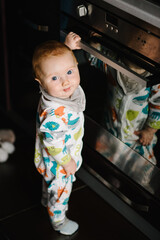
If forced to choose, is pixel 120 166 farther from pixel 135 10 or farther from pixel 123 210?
pixel 135 10

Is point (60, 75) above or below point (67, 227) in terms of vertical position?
above

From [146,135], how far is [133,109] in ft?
0.30

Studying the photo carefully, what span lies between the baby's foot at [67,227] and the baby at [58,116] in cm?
9

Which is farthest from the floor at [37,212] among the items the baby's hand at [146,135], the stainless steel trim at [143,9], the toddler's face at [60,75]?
the stainless steel trim at [143,9]

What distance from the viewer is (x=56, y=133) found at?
1.13m

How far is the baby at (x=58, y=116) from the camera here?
1059 millimetres

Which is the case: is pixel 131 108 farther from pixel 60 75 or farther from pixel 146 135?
pixel 60 75

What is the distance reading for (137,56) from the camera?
1.08 meters

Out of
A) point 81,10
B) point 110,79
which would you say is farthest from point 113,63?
point 81,10

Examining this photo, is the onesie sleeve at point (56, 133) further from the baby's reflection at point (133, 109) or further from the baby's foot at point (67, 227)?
the baby's foot at point (67, 227)

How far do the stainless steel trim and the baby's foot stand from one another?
865mm

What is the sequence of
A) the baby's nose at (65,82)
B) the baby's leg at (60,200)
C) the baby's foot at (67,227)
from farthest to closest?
the baby's foot at (67,227)
the baby's leg at (60,200)
the baby's nose at (65,82)

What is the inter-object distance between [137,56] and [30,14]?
24.1 inches

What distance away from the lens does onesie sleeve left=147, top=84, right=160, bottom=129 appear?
108cm
